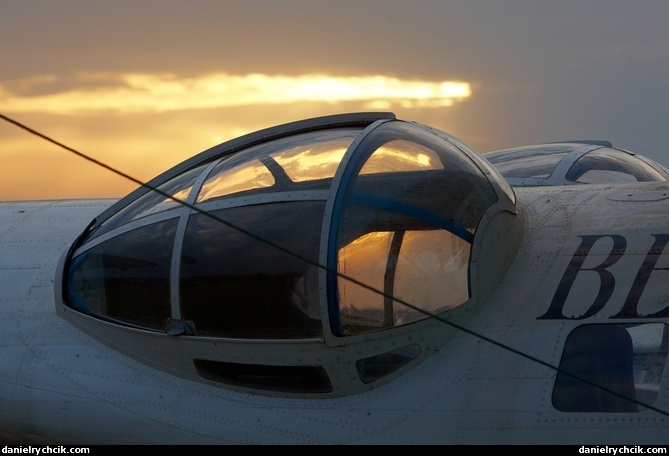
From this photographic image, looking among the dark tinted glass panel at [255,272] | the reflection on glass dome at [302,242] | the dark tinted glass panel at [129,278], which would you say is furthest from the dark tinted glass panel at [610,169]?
the dark tinted glass panel at [129,278]

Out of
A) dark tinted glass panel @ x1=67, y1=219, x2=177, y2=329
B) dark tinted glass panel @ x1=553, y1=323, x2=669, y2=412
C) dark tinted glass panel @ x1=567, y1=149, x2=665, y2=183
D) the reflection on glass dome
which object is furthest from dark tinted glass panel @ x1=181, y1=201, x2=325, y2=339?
dark tinted glass panel @ x1=567, y1=149, x2=665, y2=183

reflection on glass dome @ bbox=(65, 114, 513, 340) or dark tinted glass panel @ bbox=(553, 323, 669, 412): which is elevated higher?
reflection on glass dome @ bbox=(65, 114, 513, 340)

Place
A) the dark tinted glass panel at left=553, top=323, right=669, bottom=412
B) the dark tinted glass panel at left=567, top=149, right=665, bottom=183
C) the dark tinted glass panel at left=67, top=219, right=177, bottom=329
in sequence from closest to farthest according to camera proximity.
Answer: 1. the dark tinted glass panel at left=553, top=323, right=669, bottom=412
2. the dark tinted glass panel at left=67, top=219, right=177, bottom=329
3. the dark tinted glass panel at left=567, top=149, right=665, bottom=183

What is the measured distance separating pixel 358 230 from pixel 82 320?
234cm

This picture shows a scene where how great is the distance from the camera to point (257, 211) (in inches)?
257

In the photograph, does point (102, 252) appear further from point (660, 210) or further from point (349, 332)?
point (660, 210)

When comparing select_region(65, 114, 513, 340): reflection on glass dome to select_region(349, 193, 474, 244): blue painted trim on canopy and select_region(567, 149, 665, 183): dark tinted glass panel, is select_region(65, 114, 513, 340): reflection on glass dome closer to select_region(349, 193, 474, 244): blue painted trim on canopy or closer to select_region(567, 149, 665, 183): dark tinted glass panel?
select_region(349, 193, 474, 244): blue painted trim on canopy

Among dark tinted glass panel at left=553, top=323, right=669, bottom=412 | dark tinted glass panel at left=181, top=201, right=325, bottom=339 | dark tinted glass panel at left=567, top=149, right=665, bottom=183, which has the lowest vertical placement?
dark tinted glass panel at left=553, top=323, right=669, bottom=412

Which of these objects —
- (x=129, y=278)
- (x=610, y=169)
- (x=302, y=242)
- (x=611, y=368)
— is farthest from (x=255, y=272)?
(x=610, y=169)

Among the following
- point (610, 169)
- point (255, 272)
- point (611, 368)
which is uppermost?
point (610, 169)

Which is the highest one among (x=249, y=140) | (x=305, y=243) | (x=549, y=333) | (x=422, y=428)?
(x=249, y=140)

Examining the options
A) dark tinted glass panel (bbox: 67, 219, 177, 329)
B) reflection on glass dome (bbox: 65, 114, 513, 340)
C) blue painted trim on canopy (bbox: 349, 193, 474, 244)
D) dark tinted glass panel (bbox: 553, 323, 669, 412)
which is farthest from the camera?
dark tinted glass panel (bbox: 67, 219, 177, 329)

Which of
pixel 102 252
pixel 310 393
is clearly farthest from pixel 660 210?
pixel 102 252

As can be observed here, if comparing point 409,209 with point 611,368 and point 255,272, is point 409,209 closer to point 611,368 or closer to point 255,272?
point 255,272
